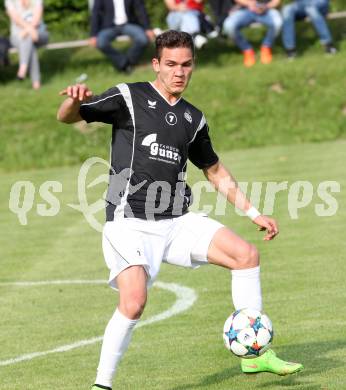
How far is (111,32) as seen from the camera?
2242 centimetres

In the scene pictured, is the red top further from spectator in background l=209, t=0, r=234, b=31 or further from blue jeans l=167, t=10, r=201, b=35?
spectator in background l=209, t=0, r=234, b=31

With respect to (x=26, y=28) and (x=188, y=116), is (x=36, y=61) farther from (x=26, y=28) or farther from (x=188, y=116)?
(x=188, y=116)

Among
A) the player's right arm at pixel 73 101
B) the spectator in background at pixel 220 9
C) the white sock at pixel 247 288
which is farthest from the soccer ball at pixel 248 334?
the spectator in background at pixel 220 9

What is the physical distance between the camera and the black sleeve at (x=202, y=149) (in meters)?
7.40

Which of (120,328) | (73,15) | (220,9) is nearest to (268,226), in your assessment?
(120,328)

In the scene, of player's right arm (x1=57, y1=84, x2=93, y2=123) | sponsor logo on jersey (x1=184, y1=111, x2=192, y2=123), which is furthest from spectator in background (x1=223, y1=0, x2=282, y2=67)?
player's right arm (x1=57, y1=84, x2=93, y2=123)

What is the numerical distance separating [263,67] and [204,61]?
2.10 m

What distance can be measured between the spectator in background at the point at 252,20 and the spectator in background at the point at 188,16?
568 millimetres

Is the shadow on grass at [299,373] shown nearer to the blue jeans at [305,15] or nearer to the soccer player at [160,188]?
the soccer player at [160,188]

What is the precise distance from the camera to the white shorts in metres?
6.89

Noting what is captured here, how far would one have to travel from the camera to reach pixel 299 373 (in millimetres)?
7379

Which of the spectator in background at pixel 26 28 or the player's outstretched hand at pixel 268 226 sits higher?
the player's outstretched hand at pixel 268 226

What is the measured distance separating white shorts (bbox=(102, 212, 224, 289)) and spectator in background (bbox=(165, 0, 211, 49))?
15.4m

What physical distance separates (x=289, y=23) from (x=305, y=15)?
1.35 ft
